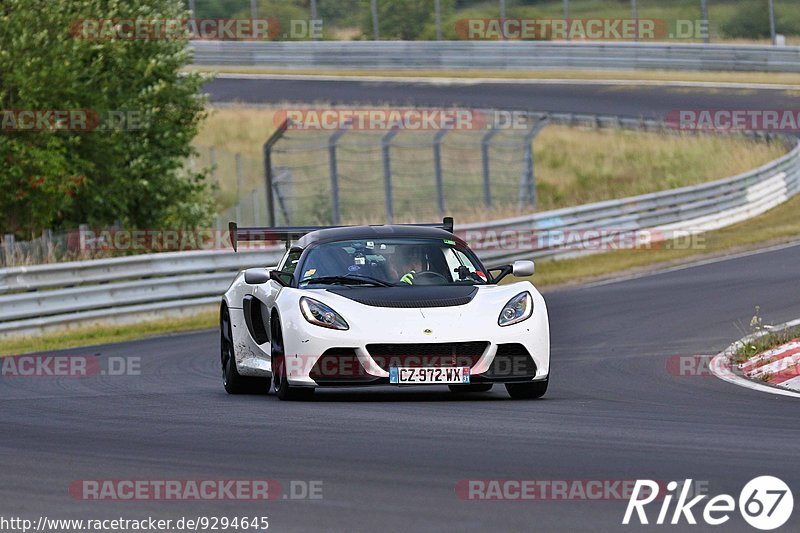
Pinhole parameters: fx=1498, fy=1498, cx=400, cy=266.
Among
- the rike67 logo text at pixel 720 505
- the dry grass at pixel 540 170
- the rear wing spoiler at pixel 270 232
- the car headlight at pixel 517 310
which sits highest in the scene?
the dry grass at pixel 540 170

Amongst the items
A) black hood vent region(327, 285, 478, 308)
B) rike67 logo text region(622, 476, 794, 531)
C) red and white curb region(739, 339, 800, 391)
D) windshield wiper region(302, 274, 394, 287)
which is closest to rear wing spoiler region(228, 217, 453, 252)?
windshield wiper region(302, 274, 394, 287)

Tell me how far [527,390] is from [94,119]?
1639 centimetres

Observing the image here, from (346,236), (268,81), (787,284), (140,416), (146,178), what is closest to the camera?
(140,416)

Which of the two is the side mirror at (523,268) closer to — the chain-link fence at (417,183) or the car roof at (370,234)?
the car roof at (370,234)

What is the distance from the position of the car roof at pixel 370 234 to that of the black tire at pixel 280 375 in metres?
1.06

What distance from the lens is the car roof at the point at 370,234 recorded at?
11.7 m

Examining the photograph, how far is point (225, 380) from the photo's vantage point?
41.5ft

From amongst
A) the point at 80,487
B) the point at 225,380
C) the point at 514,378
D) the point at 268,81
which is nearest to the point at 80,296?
the point at 225,380

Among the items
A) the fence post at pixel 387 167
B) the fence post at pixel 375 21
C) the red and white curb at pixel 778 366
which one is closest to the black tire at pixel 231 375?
the red and white curb at pixel 778 366

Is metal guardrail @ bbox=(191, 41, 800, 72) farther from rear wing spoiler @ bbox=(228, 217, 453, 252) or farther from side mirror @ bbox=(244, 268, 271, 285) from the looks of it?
side mirror @ bbox=(244, 268, 271, 285)

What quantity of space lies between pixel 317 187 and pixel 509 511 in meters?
27.3

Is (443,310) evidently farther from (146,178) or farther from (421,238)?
(146,178)

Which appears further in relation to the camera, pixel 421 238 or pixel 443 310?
pixel 421 238

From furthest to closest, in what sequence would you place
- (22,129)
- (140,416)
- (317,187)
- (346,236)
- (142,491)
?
(317,187) < (22,129) < (346,236) < (140,416) < (142,491)
